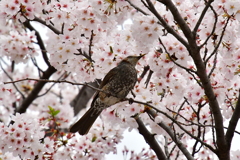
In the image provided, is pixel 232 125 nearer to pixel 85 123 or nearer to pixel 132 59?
pixel 132 59

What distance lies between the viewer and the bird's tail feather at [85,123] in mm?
3947

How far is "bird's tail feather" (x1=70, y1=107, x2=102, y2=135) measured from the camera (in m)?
3.95

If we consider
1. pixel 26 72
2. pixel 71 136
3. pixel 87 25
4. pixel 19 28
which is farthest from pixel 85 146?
pixel 26 72

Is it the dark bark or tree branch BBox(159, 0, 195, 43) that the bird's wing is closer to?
tree branch BBox(159, 0, 195, 43)

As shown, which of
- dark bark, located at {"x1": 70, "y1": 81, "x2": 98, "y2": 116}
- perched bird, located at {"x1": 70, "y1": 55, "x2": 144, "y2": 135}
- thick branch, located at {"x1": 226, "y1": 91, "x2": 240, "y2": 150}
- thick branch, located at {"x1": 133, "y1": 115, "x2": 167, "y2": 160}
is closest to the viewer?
thick branch, located at {"x1": 226, "y1": 91, "x2": 240, "y2": 150}

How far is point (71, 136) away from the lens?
3.96 m

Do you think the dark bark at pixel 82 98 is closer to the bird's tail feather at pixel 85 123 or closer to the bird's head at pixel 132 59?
the bird's tail feather at pixel 85 123

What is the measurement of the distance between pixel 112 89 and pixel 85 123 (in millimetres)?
Answer: 455

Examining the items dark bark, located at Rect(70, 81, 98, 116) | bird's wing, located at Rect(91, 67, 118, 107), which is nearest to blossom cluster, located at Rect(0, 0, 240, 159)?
bird's wing, located at Rect(91, 67, 118, 107)

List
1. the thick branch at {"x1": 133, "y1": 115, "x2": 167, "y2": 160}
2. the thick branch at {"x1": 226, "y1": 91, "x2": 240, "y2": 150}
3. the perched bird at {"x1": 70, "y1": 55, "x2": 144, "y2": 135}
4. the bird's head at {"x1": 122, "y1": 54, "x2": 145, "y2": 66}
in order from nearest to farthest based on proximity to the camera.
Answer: the thick branch at {"x1": 226, "y1": 91, "x2": 240, "y2": 150}, the bird's head at {"x1": 122, "y1": 54, "x2": 145, "y2": 66}, the thick branch at {"x1": 133, "y1": 115, "x2": 167, "y2": 160}, the perched bird at {"x1": 70, "y1": 55, "x2": 144, "y2": 135}

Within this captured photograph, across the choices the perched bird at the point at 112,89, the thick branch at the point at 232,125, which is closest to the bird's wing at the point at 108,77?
the perched bird at the point at 112,89

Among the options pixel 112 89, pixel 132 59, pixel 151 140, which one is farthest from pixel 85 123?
pixel 132 59

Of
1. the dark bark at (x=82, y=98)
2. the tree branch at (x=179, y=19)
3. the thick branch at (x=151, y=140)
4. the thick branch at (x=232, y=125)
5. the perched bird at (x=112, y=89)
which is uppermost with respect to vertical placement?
the dark bark at (x=82, y=98)

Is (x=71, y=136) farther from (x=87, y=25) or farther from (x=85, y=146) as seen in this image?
(x=87, y=25)
